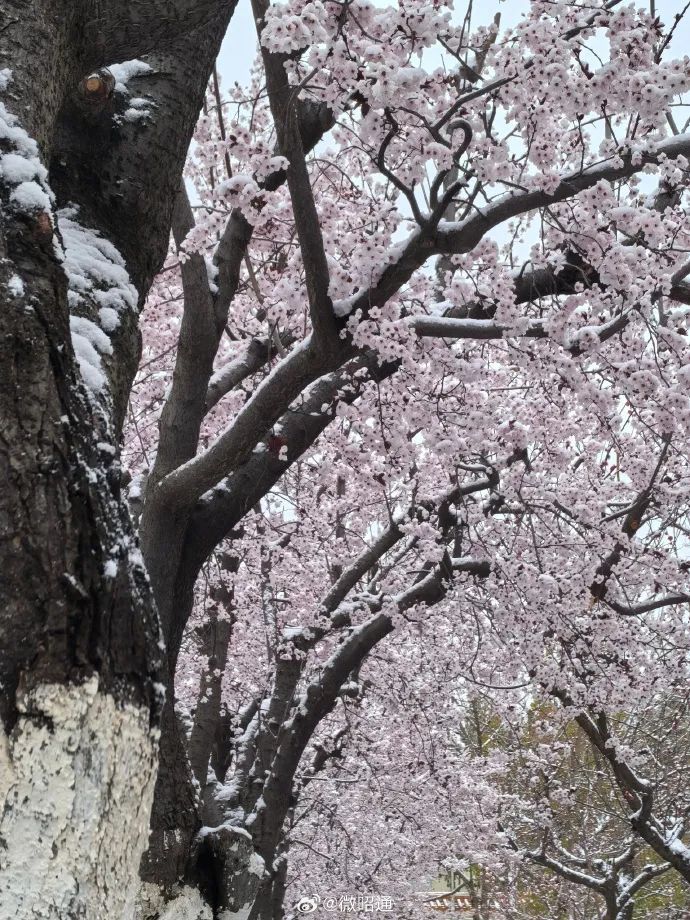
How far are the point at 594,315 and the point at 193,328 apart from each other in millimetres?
2319

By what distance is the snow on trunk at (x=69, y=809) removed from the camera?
1163 millimetres

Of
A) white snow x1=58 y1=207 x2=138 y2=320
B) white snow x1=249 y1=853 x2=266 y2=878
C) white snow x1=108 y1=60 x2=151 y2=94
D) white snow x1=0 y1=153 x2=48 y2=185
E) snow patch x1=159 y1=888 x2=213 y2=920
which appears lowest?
snow patch x1=159 y1=888 x2=213 y2=920

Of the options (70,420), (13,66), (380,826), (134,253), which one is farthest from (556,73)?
(380,826)

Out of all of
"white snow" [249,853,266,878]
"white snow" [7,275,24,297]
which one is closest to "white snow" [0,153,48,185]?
"white snow" [7,275,24,297]

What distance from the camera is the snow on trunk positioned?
45.8 inches

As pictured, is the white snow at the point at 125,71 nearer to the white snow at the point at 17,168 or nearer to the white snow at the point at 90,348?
the white snow at the point at 90,348

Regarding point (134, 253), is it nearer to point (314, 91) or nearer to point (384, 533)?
point (314, 91)

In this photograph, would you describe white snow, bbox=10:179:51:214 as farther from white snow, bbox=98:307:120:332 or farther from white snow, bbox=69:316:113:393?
white snow, bbox=98:307:120:332

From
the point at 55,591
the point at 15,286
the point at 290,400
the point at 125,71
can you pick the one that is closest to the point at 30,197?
the point at 15,286

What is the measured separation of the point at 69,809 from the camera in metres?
1.23

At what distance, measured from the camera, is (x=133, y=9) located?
7.53 feet

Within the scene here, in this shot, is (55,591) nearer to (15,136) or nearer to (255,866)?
(15,136)

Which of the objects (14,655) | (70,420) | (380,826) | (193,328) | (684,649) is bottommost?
(14,655)

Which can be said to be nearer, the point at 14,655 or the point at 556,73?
the point at 14,655
